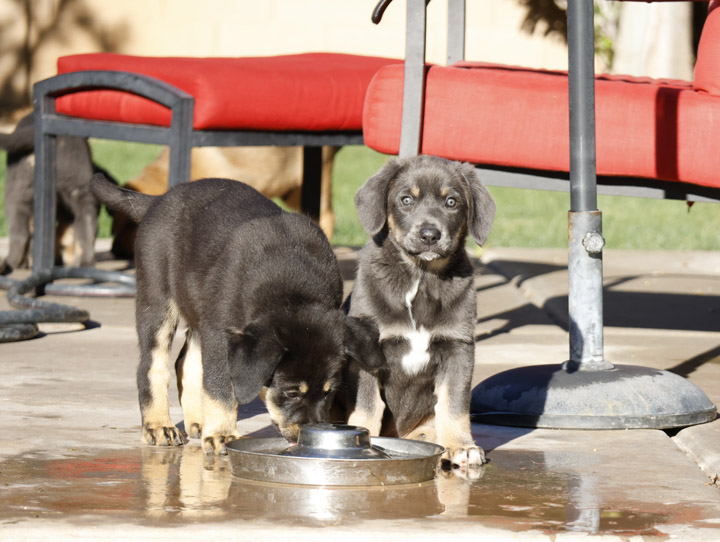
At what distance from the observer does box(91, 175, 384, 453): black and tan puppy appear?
11.9 feet

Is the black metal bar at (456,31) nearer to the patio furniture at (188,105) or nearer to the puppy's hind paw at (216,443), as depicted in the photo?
the patio furniture at (188,105)

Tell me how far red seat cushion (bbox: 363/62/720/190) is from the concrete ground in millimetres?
952

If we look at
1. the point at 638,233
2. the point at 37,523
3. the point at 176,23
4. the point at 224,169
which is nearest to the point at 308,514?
the point at 37,523

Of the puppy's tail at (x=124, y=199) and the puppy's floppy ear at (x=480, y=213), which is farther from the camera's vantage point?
the puppy's tail at (x=124, y=199)

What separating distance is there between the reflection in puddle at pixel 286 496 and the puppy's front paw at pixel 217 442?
0.33 feet

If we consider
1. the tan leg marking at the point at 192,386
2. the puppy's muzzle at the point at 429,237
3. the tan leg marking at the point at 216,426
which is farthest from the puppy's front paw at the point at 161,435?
the puppy's muzzle at the point at 429,237

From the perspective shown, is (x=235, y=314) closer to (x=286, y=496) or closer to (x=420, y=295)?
(x=420, y=295)

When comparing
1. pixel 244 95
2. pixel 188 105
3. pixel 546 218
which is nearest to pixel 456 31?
pixel 244 95

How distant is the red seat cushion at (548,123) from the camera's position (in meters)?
4.51

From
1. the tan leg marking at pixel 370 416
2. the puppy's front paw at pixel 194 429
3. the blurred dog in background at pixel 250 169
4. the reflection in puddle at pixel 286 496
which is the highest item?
the blurred dog in background at pixel 250 169

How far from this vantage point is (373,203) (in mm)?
4137

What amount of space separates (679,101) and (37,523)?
291cm

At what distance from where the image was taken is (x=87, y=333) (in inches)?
240

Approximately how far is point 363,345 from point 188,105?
299cm
